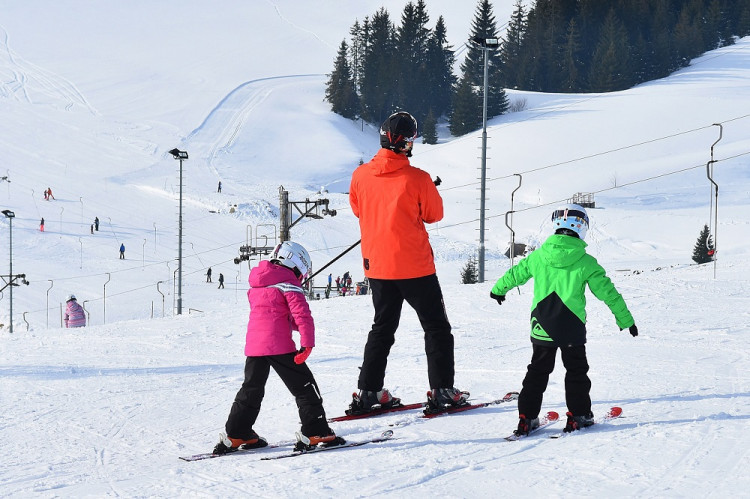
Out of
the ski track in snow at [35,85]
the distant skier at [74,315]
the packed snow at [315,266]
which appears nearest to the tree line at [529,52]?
the packed snow at [315,266]

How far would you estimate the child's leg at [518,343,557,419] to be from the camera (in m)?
3.93

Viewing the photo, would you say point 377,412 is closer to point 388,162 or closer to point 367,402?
point 367,402

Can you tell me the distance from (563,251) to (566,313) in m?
0.32

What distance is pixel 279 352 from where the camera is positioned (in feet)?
12.9

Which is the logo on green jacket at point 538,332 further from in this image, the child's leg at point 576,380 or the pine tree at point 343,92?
the pine tree at point 343,92

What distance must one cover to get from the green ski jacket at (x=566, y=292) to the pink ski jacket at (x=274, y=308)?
1.21 m

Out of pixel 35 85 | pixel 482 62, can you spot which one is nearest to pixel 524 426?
pixel 482 62

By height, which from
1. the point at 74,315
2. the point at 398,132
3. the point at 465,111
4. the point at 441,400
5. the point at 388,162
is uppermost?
the point at 465,111

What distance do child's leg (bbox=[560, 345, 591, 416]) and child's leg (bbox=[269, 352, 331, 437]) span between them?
49.9 inches

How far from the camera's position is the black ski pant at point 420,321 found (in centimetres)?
430

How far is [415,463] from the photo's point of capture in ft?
11.4

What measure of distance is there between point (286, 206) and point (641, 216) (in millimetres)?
24212

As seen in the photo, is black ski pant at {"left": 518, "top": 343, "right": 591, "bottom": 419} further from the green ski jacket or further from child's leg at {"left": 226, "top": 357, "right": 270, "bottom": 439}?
child's leg at {"left": 226, "top": 357, "right": 270, "bottom": 439}

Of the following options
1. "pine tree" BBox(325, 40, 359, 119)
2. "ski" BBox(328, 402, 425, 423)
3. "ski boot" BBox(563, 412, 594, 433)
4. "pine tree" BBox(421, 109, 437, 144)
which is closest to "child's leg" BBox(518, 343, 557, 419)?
"ski boot" BBox(563, 412, 594, 433)
